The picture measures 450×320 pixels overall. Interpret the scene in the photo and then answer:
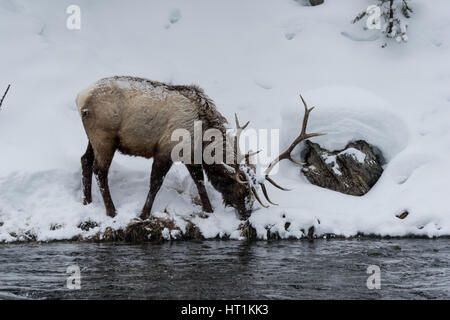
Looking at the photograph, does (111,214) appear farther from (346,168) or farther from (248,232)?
(346,168)

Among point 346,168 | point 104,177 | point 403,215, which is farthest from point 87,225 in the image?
point 403,215

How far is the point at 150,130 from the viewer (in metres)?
7.50

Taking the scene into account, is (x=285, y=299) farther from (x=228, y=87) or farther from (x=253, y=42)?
(x=253, y=42)

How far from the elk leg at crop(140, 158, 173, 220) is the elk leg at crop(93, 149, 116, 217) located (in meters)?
0.47

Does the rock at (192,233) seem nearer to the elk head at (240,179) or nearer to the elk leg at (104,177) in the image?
the elk head at (240,179)

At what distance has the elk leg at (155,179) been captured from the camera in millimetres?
7527

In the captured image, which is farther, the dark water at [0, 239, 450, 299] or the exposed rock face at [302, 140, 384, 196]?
the exposed rock face at [302, 140, 384, 196]

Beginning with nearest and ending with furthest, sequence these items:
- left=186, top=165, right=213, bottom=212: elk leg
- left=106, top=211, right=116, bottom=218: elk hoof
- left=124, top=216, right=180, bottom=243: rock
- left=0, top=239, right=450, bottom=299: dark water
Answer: left=0, top=239, right=450, bottom=299: dark water
left=124, top=216, right=180, bottom=243: rock
left=106, top=211, right=116, bottom=218: elk hoof
left=186, top=165, right=213, bottom=212: elk leg

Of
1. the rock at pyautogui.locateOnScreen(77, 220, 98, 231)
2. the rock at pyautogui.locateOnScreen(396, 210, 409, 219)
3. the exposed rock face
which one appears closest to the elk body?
the rock at pyautogui.locateOnScreen(77, 220, 98, 231)

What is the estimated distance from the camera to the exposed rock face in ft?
27.6

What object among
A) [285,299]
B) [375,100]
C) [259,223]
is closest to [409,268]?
[285,299]

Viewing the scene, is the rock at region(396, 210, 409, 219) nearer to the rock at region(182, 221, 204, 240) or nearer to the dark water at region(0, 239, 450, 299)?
the dark water at region(0, 239, 450, 299)

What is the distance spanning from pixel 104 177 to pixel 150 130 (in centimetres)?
94

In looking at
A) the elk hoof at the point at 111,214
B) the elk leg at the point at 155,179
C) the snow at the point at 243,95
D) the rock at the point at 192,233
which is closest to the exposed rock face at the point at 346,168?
the snow at the point at 243,95
